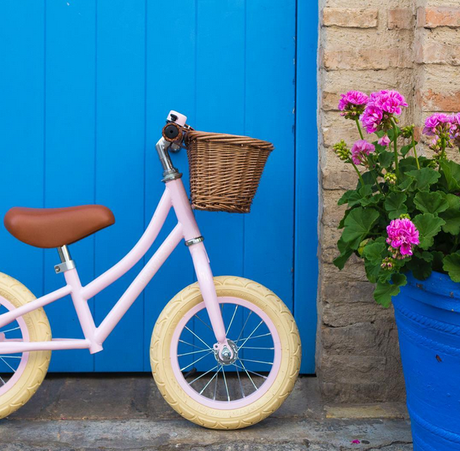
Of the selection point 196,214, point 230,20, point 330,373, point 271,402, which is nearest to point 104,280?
point 196,214

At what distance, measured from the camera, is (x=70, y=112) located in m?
2.63

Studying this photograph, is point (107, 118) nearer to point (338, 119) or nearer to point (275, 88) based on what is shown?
point (275, 88)

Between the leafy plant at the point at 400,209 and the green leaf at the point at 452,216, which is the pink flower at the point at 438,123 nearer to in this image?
the leafy plant at the point at 400,209

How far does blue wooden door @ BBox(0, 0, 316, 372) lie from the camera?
2607 mm

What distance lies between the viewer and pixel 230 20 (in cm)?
262

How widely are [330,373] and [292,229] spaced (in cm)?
61

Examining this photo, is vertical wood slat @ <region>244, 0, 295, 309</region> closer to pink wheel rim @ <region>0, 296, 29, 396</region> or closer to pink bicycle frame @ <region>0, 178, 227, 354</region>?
pink bicycle frame @ <region>0, 178, 227, 354</region>

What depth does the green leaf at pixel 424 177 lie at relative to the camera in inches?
71.4

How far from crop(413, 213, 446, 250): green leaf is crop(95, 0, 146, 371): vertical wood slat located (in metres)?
1.27

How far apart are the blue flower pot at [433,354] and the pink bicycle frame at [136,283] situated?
690mm

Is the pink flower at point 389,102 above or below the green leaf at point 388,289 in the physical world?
above

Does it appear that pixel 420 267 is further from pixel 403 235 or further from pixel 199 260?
pixel 199 260

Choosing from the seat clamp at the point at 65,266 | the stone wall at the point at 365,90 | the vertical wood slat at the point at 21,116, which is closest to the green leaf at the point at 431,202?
the stone wall at the point at 365,90

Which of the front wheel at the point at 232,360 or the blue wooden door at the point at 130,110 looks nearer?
the front wheel at the point at 232,360
